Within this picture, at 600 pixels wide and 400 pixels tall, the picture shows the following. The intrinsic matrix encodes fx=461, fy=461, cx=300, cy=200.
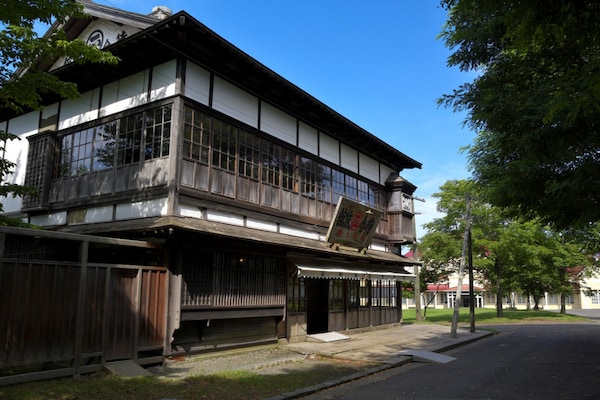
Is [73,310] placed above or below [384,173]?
below

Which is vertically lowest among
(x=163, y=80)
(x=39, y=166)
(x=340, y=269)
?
(x=340, y=269)

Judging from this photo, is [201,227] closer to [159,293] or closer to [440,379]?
[159,293]

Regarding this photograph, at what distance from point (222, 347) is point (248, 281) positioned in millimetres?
2005

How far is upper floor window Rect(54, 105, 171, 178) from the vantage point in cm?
1261

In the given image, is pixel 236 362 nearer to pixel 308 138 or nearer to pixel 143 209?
pixel 143 209

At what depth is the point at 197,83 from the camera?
13.0m

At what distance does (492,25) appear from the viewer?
9.09m

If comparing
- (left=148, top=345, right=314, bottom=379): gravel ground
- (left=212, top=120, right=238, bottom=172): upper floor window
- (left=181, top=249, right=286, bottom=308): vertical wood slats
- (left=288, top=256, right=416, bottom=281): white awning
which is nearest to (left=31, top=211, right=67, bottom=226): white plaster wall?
(left=181, top=249, right=286, bottom=308): vertical wood slats

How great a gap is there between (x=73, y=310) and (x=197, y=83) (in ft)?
22.4

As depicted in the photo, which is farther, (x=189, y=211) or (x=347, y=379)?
(x=189, y=211)

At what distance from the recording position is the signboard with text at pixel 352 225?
17373 millimetres

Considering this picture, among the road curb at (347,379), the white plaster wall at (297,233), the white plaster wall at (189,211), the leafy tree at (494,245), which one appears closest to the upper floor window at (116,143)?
the white plaster wall at (189,211)

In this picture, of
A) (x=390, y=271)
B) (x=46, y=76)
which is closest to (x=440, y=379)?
(x=46, y=76)

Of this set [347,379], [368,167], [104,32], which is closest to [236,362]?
[347,379]
